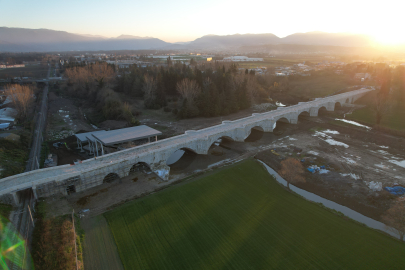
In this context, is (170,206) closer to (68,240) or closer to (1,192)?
(68,240)

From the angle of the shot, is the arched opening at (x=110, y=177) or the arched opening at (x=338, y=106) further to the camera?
the arched opening at (x=338, y=106)

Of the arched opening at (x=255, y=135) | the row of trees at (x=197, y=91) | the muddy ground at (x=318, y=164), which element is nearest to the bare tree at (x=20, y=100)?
the row of trees at (x=197, y=91)

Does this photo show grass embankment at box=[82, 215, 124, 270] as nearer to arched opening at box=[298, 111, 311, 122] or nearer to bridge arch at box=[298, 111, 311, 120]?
arched opening at box=[298, 111, 311, 122]

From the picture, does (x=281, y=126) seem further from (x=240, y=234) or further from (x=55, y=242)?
(x=55, y=242)

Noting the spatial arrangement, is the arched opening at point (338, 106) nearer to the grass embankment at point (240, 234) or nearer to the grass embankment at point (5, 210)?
the grass embankment at point (240, 234)

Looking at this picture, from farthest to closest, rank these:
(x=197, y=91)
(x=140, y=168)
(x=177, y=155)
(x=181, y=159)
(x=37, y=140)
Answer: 1. (x=197, y=91)
2. (x=37, y=140)
3. (x=177, y=155)
4. (x=181, y=159)
5. (x=140, y=168)

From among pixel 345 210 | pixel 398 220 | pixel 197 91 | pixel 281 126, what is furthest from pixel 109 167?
pixel 281 126
